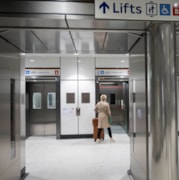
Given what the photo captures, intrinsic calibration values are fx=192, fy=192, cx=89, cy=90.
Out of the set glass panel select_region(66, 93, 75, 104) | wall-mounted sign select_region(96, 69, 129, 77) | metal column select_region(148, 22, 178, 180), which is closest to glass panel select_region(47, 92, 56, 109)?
glass panel select_region(66, 93, 75, 104)

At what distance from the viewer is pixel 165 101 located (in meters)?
2.44

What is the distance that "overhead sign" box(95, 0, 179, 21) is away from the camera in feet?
7.08

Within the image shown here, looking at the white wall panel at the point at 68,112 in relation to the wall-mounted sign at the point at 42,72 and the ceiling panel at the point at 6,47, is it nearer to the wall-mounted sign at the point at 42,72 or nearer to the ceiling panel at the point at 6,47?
the wall-mounted sign at the point at 42,72

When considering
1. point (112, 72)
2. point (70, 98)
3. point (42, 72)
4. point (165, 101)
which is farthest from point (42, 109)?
point (165, 101)

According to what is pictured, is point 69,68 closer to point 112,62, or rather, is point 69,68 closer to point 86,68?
point 86,68

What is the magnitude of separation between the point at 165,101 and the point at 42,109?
642 centimetres

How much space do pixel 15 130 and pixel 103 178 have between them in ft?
6.69

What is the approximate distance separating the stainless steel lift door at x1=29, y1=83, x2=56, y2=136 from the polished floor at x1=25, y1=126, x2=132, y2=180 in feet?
2.37

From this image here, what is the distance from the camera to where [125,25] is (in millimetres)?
2588

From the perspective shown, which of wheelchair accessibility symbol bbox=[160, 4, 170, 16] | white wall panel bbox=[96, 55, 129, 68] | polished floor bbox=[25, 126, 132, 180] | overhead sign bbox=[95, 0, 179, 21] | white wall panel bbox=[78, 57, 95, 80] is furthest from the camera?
white wall panel bbox=[96, 55, 129, 68]

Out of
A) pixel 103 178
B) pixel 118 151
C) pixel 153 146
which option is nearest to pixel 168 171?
pixel 153 146

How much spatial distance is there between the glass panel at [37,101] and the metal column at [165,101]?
634 centimetres

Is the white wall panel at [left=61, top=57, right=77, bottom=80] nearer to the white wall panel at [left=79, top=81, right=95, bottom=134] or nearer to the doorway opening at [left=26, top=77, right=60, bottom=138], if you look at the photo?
the white wall panel at [left=79, top=81, right=95, bottom=134]

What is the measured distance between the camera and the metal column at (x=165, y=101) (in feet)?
7.97
